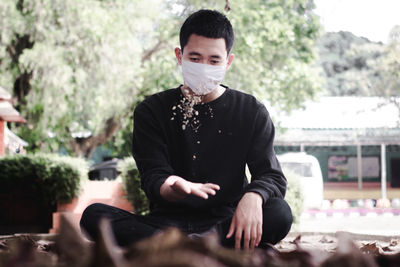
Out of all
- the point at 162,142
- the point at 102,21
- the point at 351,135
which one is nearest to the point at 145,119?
the point at 162,142

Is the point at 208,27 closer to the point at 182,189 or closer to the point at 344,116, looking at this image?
the point at 182,189

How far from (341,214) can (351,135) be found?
486cm

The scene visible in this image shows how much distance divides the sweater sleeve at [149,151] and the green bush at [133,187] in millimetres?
4576

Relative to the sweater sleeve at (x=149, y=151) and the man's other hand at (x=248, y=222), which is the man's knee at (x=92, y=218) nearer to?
the sweater sleeve at (x=149, y=151)

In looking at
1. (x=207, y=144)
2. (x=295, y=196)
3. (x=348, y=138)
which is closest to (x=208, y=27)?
(x=207, y=144)

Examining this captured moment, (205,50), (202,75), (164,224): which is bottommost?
(164,224)

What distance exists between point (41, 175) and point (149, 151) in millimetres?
5098

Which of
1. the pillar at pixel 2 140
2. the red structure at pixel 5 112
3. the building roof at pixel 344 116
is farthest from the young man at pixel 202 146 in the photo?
the building roof at pixel 344 116

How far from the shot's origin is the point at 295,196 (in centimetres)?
660

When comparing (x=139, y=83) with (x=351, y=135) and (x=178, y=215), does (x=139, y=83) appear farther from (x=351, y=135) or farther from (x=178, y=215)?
(x=178, y=215)

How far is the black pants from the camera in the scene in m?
2.15

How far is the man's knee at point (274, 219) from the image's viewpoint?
6.99ft

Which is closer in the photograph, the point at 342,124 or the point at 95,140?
the point at 95,140

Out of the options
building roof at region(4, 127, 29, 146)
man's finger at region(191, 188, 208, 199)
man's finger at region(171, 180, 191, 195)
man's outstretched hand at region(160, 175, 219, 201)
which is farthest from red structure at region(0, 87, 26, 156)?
man's finger at region(191, 188, 208, 199)
